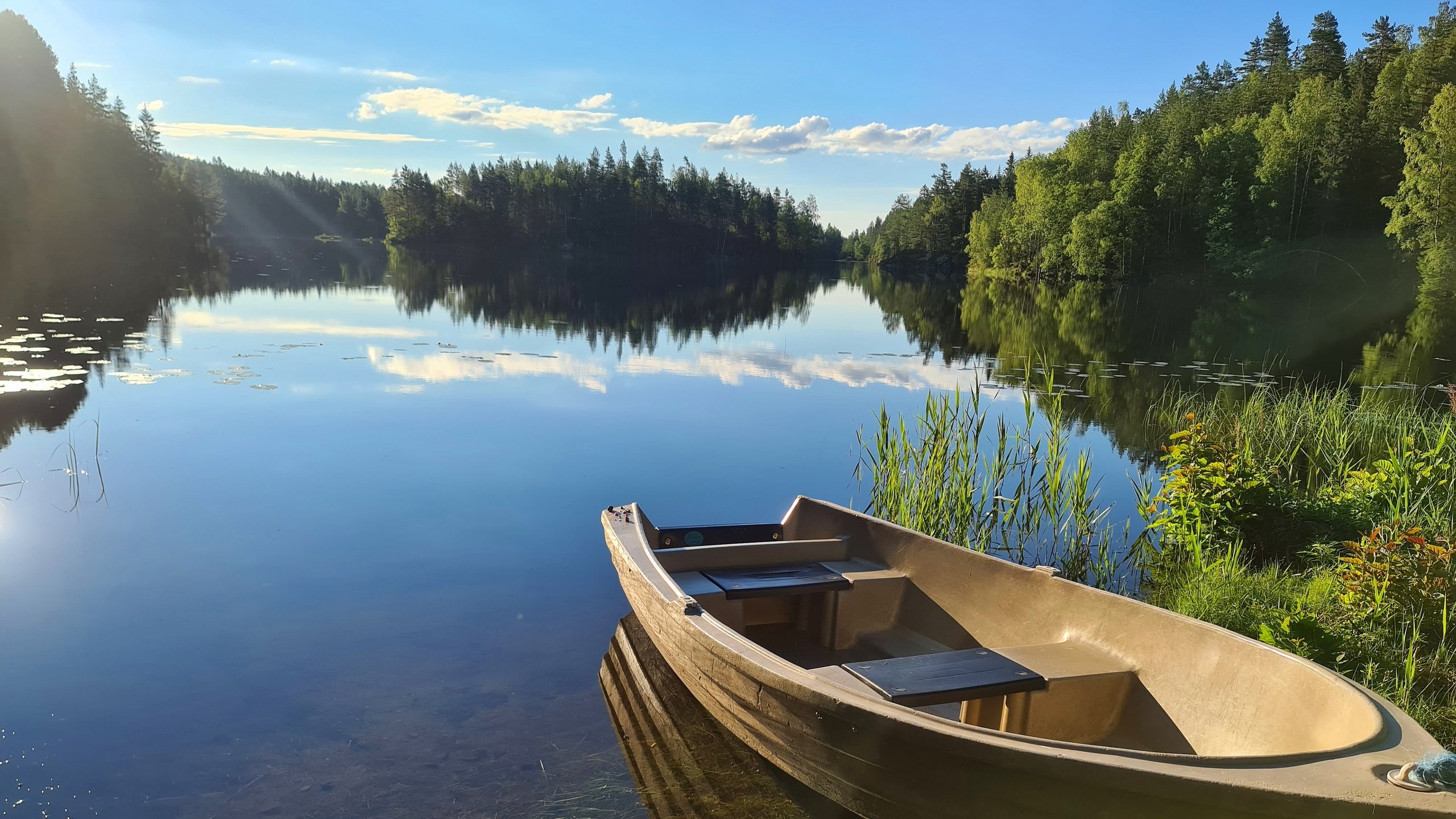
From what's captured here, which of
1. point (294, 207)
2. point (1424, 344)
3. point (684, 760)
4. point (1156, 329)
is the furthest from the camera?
point (294, 207)

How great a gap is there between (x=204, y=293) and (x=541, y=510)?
101ft

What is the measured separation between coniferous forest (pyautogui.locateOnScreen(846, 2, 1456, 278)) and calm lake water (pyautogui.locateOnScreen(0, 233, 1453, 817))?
26468 mm

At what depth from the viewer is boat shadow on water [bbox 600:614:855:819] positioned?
4523 millimetres

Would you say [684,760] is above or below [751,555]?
below

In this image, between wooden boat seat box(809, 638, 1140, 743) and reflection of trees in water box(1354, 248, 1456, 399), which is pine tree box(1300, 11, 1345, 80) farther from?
wooden boat seat box(809, 638, 1140, 743)

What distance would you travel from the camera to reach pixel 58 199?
50562 millimetres

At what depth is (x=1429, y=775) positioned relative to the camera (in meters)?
2.75

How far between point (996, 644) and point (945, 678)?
1.16 m

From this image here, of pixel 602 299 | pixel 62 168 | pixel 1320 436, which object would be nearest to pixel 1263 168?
pixel 602 299

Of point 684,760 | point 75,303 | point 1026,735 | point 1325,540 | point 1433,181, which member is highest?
point 1433,181

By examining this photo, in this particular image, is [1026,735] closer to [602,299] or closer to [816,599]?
[816,599]

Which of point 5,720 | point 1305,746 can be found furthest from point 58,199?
point 1305,746

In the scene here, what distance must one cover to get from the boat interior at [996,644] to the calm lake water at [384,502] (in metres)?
1.13

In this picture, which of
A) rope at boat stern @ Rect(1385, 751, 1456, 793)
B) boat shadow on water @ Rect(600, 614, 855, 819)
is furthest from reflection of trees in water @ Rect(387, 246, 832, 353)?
rope at boat stern @ Rect(1385, 751, 1456, 793)
